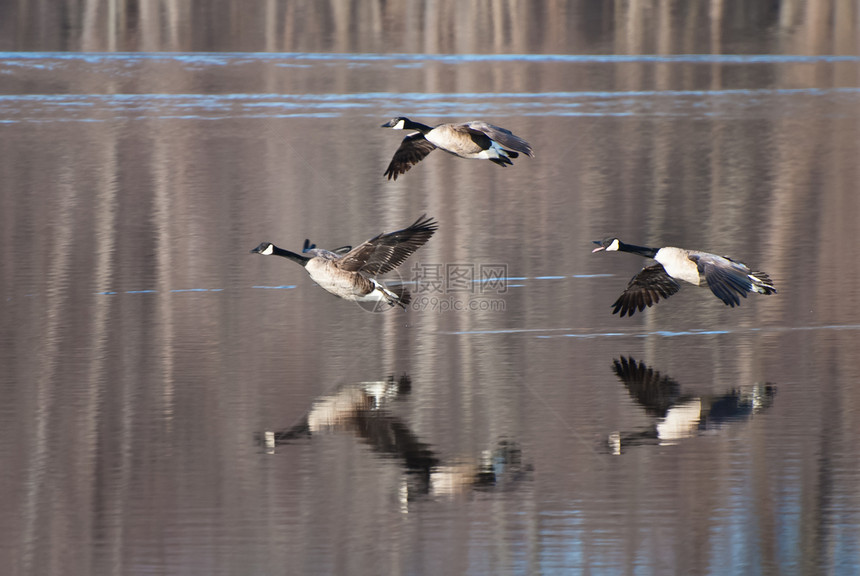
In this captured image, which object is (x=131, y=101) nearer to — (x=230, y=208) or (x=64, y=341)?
(x=230, y=208)

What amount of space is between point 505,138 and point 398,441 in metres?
4.04

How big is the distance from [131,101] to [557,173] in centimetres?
967

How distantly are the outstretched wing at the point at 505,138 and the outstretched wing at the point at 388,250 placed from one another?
1.63 metres

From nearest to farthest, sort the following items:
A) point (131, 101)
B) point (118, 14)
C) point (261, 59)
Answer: point (131, 101) → point (261, 59) → point (118, 14)

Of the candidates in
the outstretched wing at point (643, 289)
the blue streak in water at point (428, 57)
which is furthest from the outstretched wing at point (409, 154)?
the blue streak in water at point (428, 57)

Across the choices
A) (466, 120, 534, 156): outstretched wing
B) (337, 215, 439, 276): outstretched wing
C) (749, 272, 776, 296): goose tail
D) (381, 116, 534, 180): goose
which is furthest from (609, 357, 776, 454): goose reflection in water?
(381, 116, 534, 180): goose

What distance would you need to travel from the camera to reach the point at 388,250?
8.80 metres

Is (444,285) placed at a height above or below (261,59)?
below

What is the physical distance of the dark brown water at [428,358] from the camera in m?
5.82

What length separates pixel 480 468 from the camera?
21.5 feet

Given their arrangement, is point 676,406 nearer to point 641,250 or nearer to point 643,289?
point 643,289

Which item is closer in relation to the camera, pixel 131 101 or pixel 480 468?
pixel 480 468

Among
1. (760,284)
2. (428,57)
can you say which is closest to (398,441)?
(760,284)

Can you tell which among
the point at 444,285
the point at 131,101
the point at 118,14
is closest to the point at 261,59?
the point at 131,101
